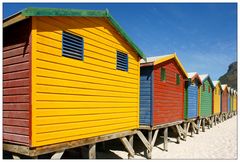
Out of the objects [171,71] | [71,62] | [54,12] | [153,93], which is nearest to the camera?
[54,12]

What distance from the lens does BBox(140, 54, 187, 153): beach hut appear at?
11.8m

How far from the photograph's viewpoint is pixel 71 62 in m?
7.04

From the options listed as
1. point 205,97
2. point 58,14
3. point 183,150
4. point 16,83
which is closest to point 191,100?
point 205,97

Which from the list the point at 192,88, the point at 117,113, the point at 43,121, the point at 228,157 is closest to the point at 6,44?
the point at 43,121

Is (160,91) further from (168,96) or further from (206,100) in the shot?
(206,100)

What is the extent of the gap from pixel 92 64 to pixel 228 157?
897cm

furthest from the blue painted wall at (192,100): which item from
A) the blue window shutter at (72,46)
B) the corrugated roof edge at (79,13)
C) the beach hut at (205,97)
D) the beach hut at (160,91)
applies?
the blue window shutter at (72,46)

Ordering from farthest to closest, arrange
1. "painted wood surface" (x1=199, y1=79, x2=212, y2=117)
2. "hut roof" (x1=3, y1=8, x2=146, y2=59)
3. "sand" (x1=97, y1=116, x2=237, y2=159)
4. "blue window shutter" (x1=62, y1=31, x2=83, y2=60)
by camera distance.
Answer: "painted wood surface" (x1=199, y1=79, x2=212, y2=117), "sand" (x1=97, y1=116, x2=237, y2=159), "blue window shutter" (x1=62, y1=31, x2=83, y2=60), "hut roof" (x1=3, y1=8, x2=146, y2=59)

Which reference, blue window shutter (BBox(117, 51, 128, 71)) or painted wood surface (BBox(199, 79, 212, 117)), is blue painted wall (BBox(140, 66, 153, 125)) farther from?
painted wood surface (BBox(199, 79, 212, 117))

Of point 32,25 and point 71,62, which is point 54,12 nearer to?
point 32,25

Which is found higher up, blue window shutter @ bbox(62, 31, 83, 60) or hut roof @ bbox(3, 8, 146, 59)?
hut roof @ bbox(3, 8, 146, 59)

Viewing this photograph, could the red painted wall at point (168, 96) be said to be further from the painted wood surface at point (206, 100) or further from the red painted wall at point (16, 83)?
the red painted wall at point (16, 83)

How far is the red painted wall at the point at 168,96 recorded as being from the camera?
12164mm

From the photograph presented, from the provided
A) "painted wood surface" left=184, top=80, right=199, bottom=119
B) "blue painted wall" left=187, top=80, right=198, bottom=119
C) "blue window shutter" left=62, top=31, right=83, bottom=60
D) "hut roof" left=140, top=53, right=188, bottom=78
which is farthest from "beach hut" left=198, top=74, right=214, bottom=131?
"blue window shutter" left=62, top=31, right=83, bottom=60
